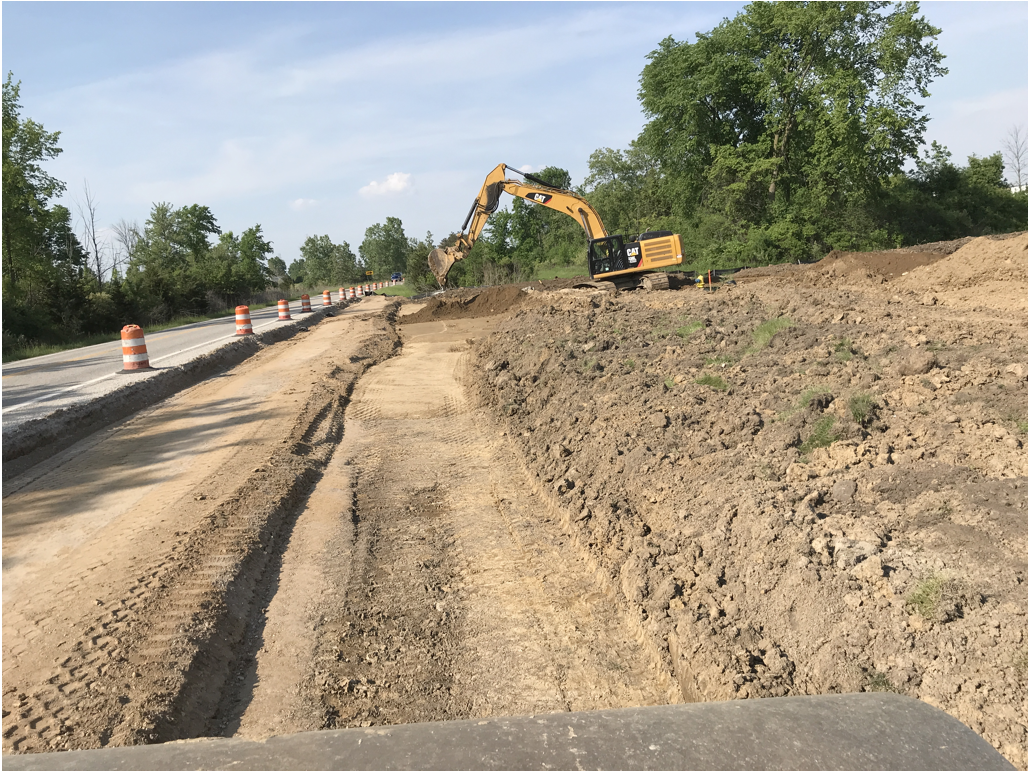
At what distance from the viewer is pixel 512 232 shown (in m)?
56.0

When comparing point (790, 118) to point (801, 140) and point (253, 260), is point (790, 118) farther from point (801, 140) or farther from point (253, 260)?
point (253, 260)

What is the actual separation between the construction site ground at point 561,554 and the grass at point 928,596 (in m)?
0.01

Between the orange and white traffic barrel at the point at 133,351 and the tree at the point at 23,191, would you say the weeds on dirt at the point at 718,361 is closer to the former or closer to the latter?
the orange and white traffic barrel at the point at 133,351

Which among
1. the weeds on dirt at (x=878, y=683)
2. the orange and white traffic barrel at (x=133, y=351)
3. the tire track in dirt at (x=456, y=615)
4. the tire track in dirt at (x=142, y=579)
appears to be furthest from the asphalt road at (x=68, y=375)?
the weeds on dirt at (x=878, y=683)

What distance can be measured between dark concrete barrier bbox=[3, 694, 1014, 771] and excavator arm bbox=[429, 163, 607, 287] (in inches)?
911

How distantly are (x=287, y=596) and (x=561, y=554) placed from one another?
2022mm

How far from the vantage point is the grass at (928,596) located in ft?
11.3

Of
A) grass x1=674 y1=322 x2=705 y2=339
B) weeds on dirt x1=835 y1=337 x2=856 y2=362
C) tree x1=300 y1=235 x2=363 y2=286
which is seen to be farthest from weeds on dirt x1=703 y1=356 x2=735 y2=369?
tree x1=300 y1=235 x2=363 y2=286

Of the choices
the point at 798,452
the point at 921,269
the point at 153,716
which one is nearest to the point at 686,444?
the point at 798,452

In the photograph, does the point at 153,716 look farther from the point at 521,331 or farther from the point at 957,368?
the point at 521,331

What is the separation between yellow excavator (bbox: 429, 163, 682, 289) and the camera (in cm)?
2377

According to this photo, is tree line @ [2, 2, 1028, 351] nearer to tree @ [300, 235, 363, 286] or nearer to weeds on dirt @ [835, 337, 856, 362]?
weeds on dirt @ [835, 337, 856, 362]

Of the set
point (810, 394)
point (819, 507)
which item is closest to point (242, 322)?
point (810, 394)

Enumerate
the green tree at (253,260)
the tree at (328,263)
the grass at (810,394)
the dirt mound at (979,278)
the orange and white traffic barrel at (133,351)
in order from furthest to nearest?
1. the tree at (328,263)
2. the green tree at (253,260)
3. the dirt mound at (979,278)
4. the orange and white traffic barrel at (133,351)
5. the grass at (810,394)
